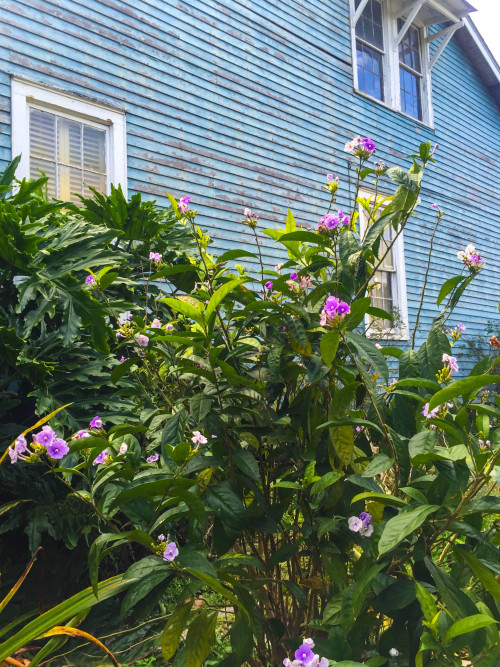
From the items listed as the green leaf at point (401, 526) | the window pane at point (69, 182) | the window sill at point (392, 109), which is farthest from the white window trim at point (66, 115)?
the window sill at point (392, 109)

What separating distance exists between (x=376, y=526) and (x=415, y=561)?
0.10 metres

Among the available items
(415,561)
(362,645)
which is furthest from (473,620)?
(362,645)

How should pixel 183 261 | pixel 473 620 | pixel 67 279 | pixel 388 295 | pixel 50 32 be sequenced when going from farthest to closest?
1. pixel 388 295
2. pixel 50 32
3. pixel 183 261
4. pixel 67 279
5. pixel 473 620

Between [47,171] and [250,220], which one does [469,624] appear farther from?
[47,171]

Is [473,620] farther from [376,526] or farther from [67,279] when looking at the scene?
[67,279]

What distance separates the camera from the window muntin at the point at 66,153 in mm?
4914

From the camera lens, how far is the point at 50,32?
5.02 m

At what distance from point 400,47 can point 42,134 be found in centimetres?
680

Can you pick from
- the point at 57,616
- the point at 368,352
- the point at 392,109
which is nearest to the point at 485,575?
the point at 368,352

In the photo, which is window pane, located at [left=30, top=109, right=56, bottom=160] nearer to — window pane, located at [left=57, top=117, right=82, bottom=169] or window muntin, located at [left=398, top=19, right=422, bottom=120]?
window pane, located at [left=57, top=117, right=82, bottom=169]

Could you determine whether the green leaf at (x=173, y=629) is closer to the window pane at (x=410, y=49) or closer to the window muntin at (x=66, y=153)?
the window muntin at (x=66, y=153)

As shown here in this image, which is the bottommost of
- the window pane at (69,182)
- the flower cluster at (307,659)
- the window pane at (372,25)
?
the flower cluster at (307,659)

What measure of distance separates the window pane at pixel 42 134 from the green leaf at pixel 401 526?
467cm

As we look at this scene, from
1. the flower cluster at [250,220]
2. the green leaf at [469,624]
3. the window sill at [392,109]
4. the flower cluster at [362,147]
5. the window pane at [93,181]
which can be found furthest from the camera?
the window sill at [392,109]
